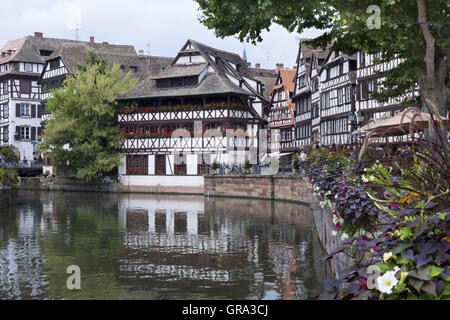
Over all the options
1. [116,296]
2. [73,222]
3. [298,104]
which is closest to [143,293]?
[116,296]

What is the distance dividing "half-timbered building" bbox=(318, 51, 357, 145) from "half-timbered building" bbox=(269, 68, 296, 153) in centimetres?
1223

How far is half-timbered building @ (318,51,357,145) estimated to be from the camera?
1603 inches

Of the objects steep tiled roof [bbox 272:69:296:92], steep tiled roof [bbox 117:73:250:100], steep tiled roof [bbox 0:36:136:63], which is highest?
steep tiled roof [bbox 0:36:136:63]

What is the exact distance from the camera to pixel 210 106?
143 feet

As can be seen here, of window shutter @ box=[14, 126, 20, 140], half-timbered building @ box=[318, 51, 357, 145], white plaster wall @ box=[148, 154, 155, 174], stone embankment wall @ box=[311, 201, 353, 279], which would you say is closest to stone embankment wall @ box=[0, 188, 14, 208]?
white plaster wall @ box=[148, 154, 155, 174]

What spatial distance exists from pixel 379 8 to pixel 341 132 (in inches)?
1135

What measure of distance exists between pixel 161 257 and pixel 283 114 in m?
47.6

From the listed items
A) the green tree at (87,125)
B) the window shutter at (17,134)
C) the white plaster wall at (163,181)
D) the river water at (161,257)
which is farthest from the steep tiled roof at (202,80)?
the window shutter at (17,134)

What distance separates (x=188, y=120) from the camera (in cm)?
4469

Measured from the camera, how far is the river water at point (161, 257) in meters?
10.0

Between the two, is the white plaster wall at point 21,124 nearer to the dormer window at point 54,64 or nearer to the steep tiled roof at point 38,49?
the steep tiled roof at point 38,49

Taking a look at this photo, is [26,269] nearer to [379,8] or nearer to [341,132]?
[379,8]

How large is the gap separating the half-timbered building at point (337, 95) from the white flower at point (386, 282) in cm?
3662

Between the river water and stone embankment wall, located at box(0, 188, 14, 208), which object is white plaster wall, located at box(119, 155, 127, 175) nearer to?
stone embankment wall, located at box(0, 188, 14, 208)
